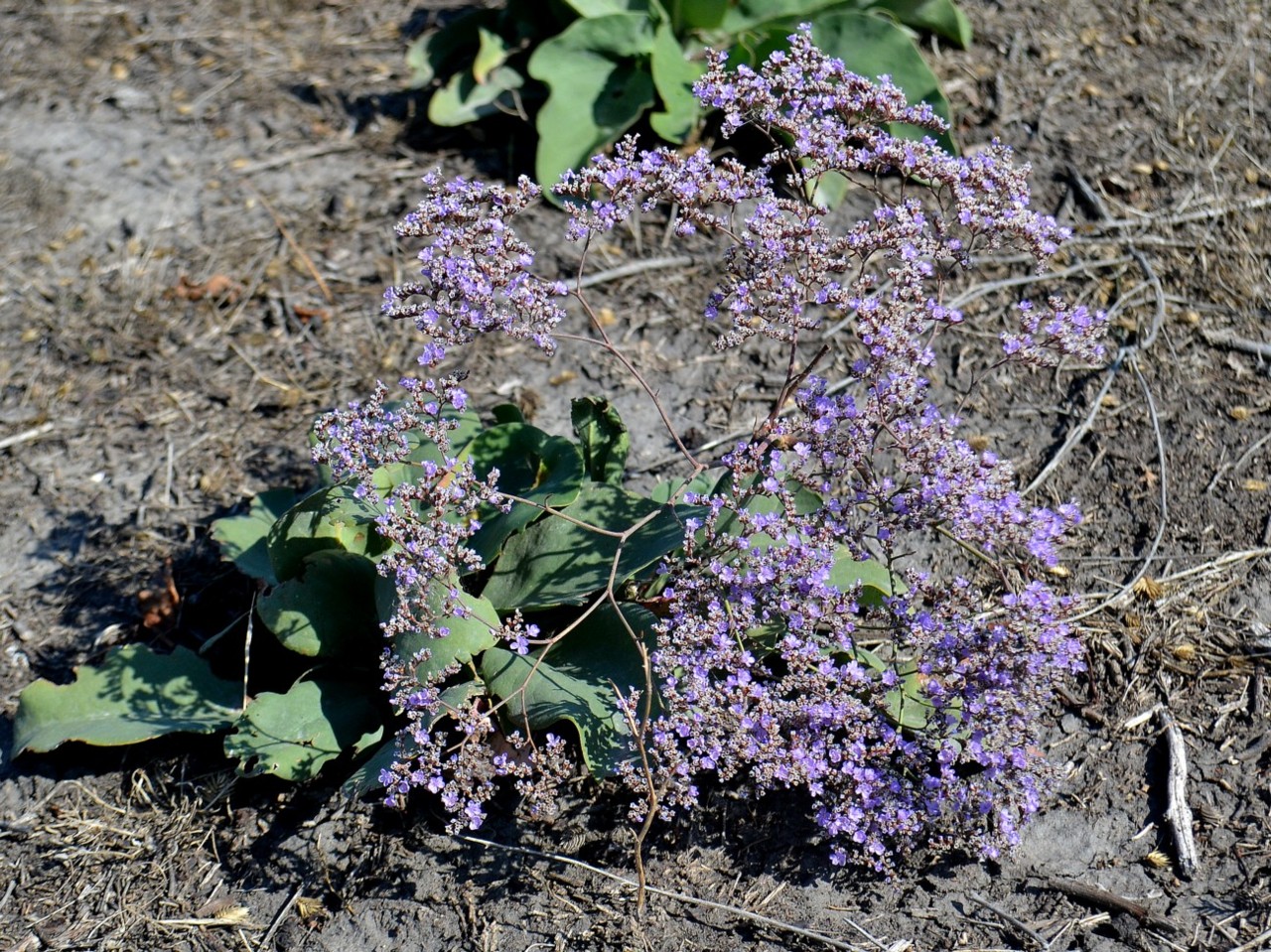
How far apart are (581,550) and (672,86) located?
204cm

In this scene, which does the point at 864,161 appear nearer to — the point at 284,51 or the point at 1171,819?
the point at 1171,819

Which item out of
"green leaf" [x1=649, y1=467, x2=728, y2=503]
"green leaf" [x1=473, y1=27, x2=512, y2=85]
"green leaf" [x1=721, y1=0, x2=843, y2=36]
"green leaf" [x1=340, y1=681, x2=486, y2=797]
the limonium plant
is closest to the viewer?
the limonium plant

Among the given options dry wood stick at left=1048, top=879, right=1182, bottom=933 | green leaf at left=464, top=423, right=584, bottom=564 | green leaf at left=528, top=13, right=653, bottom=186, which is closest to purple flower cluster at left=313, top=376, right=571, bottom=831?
green leaf at left=464, top=423, right=584, bottom=564

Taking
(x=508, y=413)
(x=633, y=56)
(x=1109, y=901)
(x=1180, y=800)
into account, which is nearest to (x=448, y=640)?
(x=508, y=413)

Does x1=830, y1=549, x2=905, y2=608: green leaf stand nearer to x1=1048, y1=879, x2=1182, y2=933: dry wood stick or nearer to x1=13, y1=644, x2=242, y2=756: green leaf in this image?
x1=1048, y1=879, x2=1182, y2=933: dry wood stick

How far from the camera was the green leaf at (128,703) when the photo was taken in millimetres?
2844

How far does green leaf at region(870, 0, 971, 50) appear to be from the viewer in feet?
14.7

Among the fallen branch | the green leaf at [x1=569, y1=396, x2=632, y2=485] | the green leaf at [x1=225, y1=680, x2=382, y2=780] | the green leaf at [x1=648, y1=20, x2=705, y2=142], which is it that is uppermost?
the green leaf at [x1=648, y1=20, x2=705, y2=142]

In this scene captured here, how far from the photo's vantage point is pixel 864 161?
248 cm

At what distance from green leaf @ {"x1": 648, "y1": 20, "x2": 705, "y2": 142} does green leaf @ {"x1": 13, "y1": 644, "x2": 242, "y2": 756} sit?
7.55 feet

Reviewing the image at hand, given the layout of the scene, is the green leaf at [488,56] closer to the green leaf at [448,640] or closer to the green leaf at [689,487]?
the green leaf at [689,487]

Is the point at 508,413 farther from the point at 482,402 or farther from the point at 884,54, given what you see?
the point at 884,54

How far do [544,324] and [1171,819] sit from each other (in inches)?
70.7

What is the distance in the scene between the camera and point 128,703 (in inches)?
116
